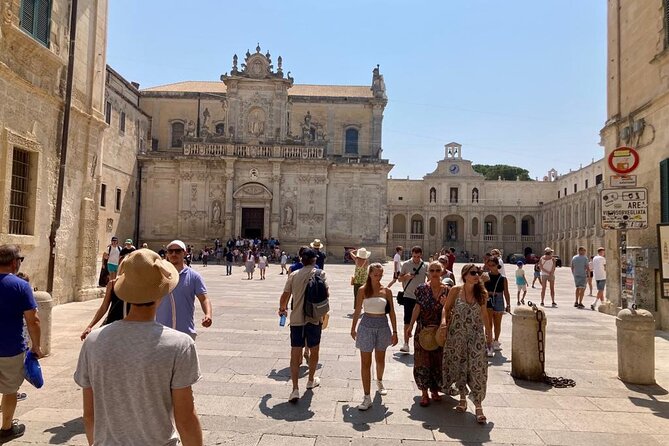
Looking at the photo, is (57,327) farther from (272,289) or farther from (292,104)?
(292,104)

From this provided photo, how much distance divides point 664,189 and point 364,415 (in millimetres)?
8985

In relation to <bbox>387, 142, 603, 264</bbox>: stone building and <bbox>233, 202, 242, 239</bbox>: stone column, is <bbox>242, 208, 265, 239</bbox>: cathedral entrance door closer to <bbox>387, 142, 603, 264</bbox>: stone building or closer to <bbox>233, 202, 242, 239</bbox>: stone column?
<bbox>233, 202, 242, 239</bbox>: stone column

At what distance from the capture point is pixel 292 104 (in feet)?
152

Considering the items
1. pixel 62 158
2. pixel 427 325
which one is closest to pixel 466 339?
pixel 427 325

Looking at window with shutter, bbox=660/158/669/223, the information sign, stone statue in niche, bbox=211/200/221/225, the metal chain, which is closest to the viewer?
the metal chain

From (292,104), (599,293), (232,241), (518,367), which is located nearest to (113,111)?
(232,241)

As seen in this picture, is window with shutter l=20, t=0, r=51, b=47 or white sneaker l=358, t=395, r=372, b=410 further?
window with shutter l=20, t=0, r=51, b=47

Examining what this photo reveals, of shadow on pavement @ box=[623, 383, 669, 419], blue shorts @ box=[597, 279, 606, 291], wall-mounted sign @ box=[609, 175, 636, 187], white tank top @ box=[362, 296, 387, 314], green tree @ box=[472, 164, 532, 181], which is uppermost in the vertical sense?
green tree @ box=[472, 164, 532, 181]

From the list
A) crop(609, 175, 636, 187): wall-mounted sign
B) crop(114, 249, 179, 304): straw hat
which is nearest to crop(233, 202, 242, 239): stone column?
crop(609, 175, 636, 187): wall-mounted sign

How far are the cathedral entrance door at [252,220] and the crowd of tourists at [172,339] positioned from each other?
107 ft

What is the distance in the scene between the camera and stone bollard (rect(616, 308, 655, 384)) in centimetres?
670

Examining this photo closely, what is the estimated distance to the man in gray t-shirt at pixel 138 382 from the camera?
2357 mm

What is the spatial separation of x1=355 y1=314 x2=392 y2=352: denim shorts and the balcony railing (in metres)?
34.1

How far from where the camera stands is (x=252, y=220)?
39.6 meters
